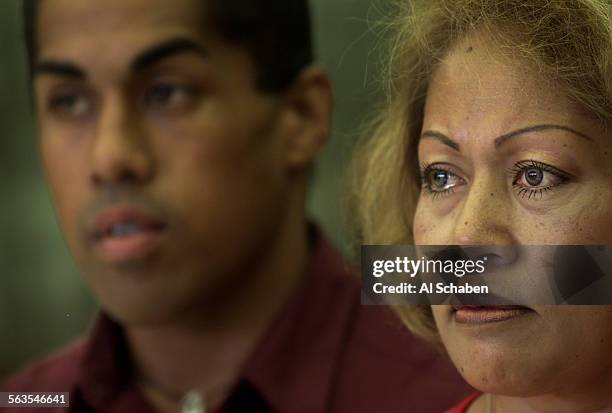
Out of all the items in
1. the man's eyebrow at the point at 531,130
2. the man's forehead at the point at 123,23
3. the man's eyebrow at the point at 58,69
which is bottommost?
the man's eyebrow at the point at 531,130

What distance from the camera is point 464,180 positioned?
38.3 inches

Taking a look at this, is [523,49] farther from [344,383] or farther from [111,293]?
[111,293]

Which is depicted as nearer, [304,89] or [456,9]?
[456,9]

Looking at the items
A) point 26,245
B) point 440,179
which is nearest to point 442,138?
point 440,179

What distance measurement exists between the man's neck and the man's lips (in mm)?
116

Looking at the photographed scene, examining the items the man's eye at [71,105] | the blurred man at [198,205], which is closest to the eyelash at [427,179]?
the blurred man at [198,205]

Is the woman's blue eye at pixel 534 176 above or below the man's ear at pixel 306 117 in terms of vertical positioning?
below

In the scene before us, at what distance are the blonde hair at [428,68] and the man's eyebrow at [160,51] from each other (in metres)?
0.26

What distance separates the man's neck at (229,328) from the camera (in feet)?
4.38

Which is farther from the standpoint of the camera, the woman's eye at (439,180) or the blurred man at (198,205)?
the blurred man at (198,205)

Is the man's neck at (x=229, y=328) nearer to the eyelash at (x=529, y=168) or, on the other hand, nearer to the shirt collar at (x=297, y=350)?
the shirt collar at (x=297, y=350)

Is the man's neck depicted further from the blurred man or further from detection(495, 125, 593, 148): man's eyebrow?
detection(495, 125, 593, 148): man's eyebrow

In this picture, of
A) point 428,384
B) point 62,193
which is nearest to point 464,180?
point 428,384

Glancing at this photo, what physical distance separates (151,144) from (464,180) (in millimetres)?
425
